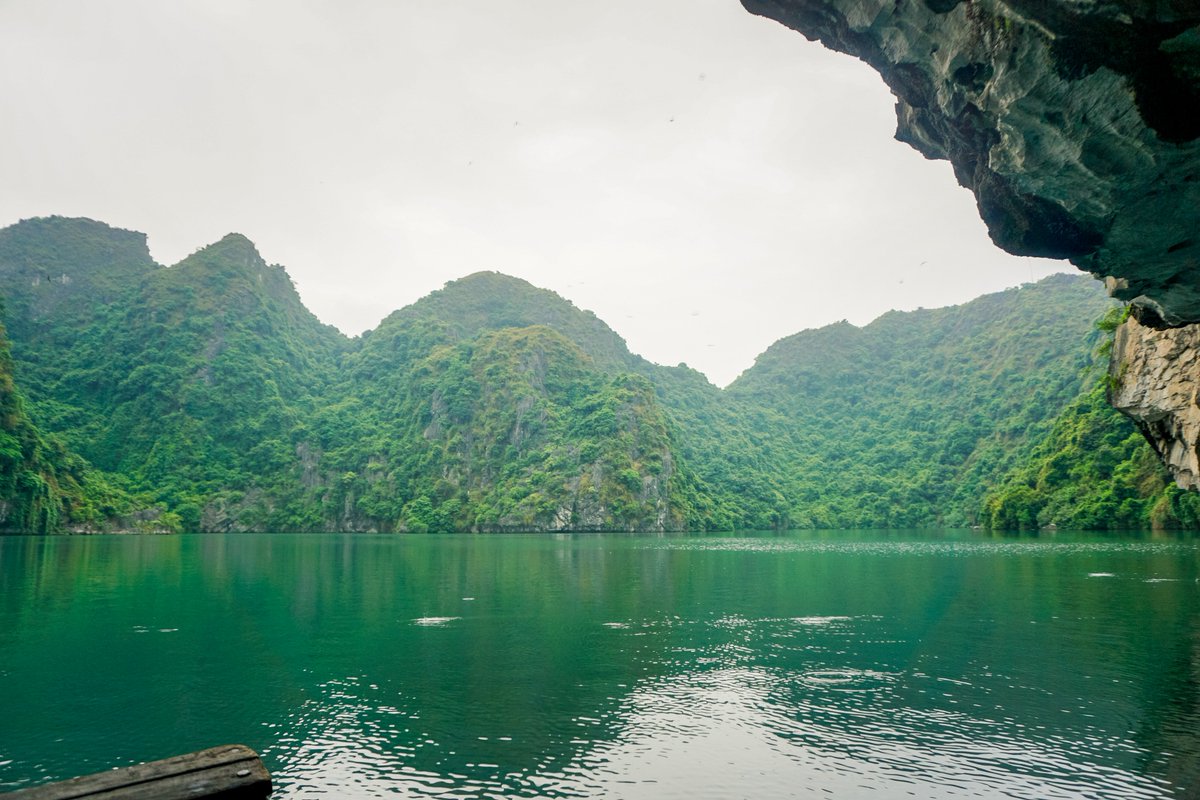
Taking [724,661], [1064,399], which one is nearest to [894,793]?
[724,661]

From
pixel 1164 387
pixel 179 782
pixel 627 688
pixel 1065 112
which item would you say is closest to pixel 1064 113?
pixel 1065 112

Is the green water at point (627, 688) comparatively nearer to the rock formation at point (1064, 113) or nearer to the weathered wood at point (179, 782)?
the weathered wood at point (179, 782)

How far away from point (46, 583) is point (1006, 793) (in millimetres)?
45948

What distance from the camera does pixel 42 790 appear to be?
13.0ft

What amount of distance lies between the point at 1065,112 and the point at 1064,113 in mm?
40

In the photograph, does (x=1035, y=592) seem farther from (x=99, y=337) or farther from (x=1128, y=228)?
(x=99, y=337)

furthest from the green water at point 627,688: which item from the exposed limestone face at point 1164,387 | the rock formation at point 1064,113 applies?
the rock formation at point 1064,113

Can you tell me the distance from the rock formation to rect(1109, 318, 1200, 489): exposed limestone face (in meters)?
7.13

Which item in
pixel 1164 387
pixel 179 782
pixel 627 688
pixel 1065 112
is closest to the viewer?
pixel 179 782

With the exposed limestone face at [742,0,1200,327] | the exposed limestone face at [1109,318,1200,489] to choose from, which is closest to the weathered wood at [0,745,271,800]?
the exposed limestone face at [742,0,1200,327]

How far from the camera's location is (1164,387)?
30.6 metres

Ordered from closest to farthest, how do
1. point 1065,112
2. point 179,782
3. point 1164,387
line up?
point 179,782
point 1065,112
point 1164,387

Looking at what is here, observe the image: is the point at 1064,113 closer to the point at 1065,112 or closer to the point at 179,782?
the point at 1065,112

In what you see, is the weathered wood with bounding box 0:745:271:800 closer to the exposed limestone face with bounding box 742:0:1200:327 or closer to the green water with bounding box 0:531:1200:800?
the green water with bounding box 0:531:1200:800
